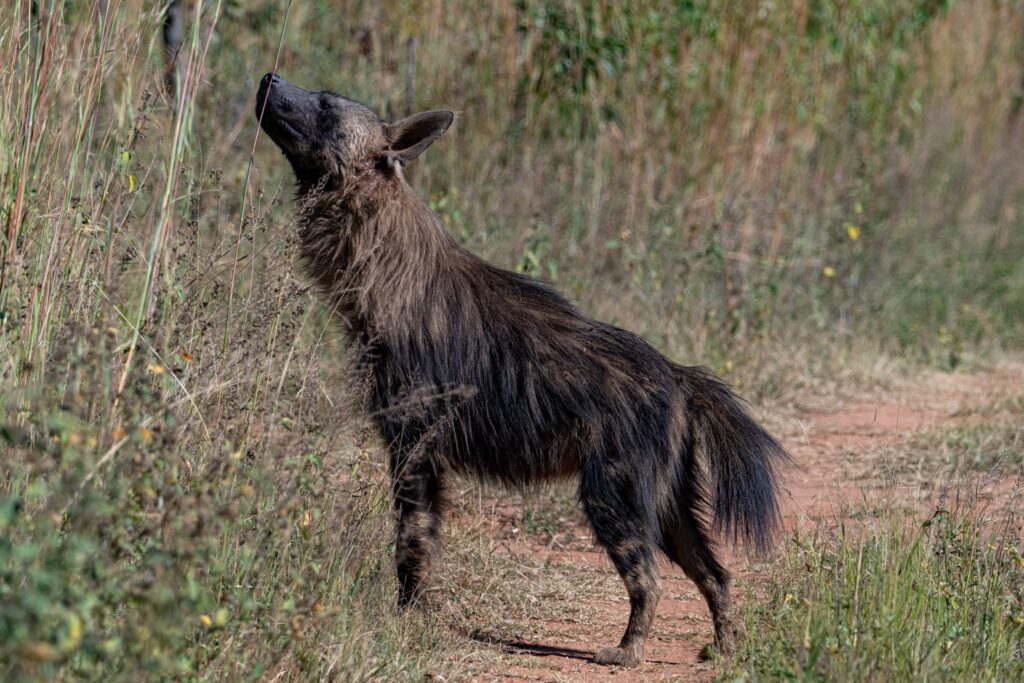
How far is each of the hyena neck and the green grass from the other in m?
1.63

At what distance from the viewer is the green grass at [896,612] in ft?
11.2

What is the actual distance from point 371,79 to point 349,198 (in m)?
3.91

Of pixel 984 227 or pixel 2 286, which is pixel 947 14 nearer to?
pixel 984 227

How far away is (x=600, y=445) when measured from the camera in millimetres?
4293

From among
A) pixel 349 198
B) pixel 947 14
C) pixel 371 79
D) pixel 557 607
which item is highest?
pixel 947 14

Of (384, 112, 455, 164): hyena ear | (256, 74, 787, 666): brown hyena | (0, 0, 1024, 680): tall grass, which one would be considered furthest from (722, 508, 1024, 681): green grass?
(384, 112, 455, 164): hyena ear

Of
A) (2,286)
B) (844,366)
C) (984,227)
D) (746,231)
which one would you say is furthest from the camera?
(984,227)

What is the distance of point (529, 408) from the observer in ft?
14.4

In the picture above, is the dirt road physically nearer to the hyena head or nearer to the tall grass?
the tall grass

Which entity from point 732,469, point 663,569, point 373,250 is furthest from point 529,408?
point 663,569

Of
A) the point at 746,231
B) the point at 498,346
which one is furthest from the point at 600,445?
the point at 746,231

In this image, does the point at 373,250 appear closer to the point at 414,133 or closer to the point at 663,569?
the point at 414,133

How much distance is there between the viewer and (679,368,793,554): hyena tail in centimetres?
428

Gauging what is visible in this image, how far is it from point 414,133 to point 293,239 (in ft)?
3.08
